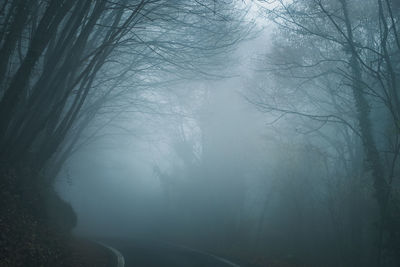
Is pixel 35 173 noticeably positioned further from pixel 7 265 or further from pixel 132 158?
pixel 132 158

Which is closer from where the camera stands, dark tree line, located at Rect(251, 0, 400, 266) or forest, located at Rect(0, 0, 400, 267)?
forest, located at Rect(0, 0, 400, 267)

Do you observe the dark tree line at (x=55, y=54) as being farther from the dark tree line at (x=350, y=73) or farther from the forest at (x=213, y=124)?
the dark tree line at (x=350, y=73)

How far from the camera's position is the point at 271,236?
20.4m

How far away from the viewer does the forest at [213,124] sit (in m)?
7.46

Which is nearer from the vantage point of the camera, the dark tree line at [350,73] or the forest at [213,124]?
the forest at [213,124]

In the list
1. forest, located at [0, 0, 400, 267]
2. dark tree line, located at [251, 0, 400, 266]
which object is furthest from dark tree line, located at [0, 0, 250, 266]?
dark tree line, located at [251, 0, 400, 266]

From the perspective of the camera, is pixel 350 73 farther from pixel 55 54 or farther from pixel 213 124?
pixel 213 124

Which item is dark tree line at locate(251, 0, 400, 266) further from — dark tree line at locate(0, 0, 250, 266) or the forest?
dark tree line at locate(0, 0, 250, 266)

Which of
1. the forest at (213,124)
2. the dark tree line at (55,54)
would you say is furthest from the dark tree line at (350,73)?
the dark tree line at (55,54)

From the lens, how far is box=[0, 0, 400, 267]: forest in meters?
7.46

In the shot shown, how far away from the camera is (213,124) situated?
77.4 feet

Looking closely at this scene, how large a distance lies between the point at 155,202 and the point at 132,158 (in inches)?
645

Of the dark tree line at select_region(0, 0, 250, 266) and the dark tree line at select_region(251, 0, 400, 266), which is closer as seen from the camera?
the dark tree line at select_region(0, 0, 250, 266)

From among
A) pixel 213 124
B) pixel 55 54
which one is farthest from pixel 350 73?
pixel 213 124
